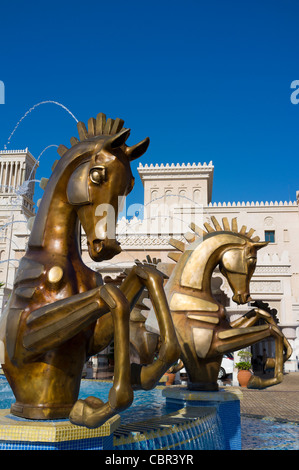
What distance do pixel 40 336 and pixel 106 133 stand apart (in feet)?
4.15

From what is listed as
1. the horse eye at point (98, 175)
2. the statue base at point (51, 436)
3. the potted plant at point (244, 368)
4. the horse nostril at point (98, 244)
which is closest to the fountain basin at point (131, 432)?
the statue base at point (51, 436)

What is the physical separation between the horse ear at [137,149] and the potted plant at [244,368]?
1166cm

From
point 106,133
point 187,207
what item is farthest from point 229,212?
point 106,133

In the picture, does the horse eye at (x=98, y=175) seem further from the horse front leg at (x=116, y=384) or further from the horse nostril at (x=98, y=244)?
the horse front leg at (x=116, y=384)

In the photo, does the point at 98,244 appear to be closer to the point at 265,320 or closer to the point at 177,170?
the point at 265,320

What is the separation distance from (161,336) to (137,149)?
1.12m

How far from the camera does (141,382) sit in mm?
1933

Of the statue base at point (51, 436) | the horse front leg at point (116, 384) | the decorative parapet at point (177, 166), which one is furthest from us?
the decorative parapet at point (177, 166)

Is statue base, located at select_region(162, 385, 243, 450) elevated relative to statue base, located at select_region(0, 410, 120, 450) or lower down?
lower down

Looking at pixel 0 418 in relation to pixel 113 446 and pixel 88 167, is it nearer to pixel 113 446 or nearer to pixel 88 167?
pixel 113 446

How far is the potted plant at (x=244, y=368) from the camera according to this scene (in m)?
12.6

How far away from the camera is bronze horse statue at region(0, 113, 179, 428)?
1.93 m

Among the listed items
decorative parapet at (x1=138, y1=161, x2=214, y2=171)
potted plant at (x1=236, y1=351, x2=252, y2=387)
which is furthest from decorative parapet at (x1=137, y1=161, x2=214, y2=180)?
potted plant at (x1=236, y1=351, x2=252, y2=387)

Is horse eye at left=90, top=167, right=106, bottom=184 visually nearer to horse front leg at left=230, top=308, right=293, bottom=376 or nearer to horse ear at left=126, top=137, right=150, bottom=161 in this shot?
horse ear at left=126, top=137, right=150, bottom=161
